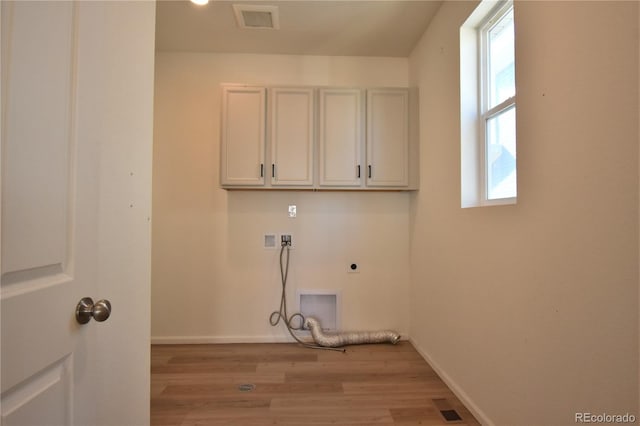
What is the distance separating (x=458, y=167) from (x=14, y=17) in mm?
2076

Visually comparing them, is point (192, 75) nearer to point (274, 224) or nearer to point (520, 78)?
point (274, 224)

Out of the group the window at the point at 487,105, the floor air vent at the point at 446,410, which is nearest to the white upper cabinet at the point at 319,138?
the window at the point at 487,105

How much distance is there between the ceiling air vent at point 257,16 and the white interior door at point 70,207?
4.42ft

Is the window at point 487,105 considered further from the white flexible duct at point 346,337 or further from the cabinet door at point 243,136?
the cabinet door at point 243,136

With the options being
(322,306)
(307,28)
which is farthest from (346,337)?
(307,28)

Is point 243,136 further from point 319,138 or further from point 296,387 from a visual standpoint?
point 296,387

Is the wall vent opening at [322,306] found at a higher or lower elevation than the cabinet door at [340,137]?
lower

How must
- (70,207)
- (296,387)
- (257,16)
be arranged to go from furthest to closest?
(257,16) < (296,387) < (70,207)

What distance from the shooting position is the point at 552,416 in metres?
1.19

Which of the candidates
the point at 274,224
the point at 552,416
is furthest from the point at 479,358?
the point at 274,224

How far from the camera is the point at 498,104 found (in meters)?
1.74

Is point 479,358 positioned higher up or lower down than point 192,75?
lower down

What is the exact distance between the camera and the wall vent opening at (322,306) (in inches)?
111

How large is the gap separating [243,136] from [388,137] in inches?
51.1
